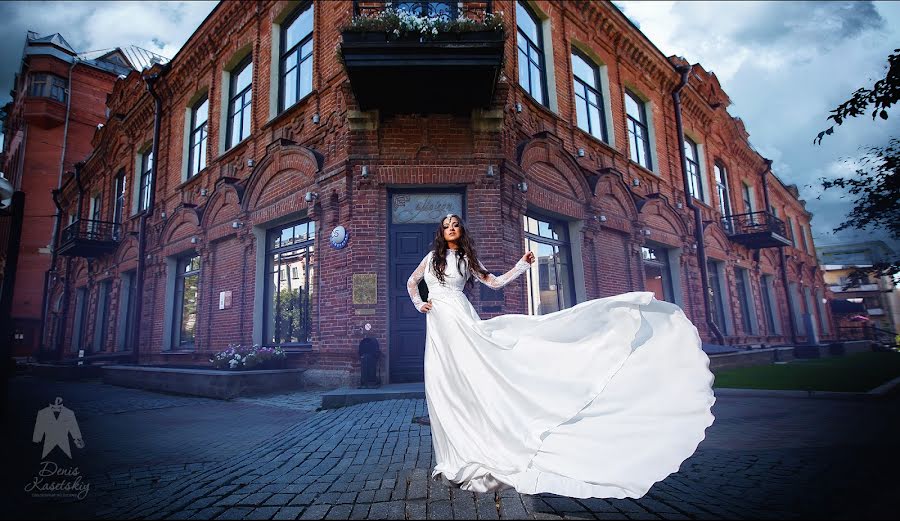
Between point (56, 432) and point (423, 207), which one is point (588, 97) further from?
point (56, 432)

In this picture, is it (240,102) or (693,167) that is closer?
(240,102)

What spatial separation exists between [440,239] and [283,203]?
22.8 ft

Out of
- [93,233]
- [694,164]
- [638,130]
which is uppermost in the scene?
[638,130]

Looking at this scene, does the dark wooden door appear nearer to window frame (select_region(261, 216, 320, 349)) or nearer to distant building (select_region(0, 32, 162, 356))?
window frame (select_region(261, 216, 320, 349))

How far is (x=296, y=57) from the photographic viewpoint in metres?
10.4

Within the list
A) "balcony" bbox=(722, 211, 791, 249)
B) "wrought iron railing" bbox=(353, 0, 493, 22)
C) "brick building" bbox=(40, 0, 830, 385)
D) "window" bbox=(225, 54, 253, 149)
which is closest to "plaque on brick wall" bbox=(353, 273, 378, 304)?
"brick building" bbox=(40, 0, 830, 385)

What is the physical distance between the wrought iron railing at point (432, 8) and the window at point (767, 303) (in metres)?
16.9

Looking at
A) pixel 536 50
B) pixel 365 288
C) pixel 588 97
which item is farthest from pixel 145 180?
pixel 588 97

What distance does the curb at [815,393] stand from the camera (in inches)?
227

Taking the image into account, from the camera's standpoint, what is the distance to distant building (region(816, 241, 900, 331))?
250 inches

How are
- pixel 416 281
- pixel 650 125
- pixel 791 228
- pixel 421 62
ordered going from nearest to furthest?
pixel 416 281, pixel 421 62, pixel 650 125, pixel 791 228

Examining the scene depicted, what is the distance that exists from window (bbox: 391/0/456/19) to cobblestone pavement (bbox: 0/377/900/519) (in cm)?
686

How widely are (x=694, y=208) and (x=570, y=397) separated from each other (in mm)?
14083

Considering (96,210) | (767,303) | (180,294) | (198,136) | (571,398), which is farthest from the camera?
(96,210)
